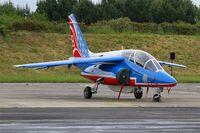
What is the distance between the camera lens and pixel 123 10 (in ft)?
420

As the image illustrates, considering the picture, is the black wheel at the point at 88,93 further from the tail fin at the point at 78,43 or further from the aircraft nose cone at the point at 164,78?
the aircraft nose cone at the point at 164,78

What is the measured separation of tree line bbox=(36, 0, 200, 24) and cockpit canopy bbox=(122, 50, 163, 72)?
89.9 metres

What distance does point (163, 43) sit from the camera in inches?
3285

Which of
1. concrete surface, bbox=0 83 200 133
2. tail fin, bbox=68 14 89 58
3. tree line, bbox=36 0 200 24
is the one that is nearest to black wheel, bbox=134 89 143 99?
concrete surface, bbox=0 83 200 133

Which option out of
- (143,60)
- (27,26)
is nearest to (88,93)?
(143,60)

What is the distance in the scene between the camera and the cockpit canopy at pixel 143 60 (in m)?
30.0

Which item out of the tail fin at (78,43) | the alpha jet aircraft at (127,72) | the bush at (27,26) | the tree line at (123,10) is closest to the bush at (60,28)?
the bush at (27,26)

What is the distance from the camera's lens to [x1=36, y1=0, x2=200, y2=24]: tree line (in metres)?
121

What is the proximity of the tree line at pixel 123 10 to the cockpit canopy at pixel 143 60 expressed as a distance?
295 ft

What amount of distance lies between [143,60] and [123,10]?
98.4 meters

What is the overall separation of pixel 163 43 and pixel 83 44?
48.5 metres

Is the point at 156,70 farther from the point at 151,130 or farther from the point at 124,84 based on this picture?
the point at 151,130

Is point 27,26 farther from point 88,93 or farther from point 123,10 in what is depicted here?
point 88,93

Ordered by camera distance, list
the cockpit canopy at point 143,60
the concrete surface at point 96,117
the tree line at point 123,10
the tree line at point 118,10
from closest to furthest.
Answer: the concrete surface at point 96,117, the cockpit canopy at point 143,60, the tree line at point 118,10, the tree line at point 123,10
